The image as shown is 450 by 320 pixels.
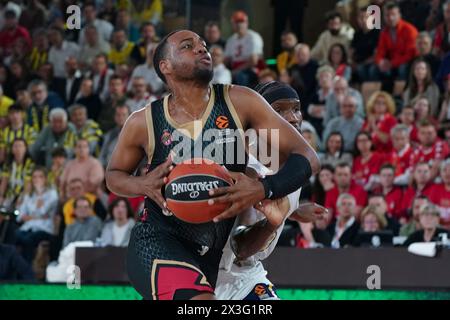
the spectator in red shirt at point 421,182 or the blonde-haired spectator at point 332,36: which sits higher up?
the blonde-haired spectator at point 332,36

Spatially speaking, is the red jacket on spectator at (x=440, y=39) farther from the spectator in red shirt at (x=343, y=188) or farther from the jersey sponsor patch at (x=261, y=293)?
the jersey sponsor patch at (x=261, y=293)

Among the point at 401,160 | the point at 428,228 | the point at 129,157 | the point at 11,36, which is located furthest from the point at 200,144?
the point at 11,36

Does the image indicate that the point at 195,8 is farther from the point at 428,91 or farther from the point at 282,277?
the point at 282,277

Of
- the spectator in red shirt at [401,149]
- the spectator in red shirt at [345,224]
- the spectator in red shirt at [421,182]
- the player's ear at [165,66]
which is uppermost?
the player's ear at [165,66]

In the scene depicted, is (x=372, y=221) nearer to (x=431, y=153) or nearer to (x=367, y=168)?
(x=431, y=153)

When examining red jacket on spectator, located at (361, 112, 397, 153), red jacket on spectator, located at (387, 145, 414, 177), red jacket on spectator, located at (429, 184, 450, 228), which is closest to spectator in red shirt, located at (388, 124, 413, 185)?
red jacket on spectator, located at (387, 145, 414, 177)

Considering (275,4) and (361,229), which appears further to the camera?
(275,4)

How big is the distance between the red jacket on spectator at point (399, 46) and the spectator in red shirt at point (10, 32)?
5.84m

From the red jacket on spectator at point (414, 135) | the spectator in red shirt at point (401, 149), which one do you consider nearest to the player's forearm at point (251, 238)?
the spectator in red shirt at point (401, 149)

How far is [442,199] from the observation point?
448 inches

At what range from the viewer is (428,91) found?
13.0m

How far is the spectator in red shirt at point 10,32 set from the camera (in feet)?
56.9

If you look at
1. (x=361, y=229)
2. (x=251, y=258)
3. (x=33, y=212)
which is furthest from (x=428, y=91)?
(x=251, y=258)

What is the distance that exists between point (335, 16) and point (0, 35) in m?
5.60
